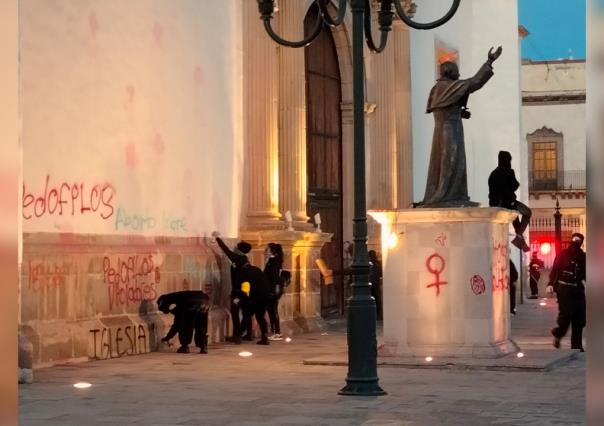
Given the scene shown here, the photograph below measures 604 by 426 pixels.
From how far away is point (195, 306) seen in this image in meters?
16.9

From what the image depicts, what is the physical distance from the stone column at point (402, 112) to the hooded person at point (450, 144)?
13424 millimetres

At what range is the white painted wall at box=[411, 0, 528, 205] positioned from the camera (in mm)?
31203

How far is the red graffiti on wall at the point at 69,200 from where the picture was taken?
14875mm

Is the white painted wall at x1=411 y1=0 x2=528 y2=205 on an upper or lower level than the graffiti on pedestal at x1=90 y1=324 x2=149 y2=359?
upper

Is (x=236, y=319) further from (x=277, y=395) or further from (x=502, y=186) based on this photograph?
(x=277, y=395)

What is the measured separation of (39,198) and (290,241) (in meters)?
7.20

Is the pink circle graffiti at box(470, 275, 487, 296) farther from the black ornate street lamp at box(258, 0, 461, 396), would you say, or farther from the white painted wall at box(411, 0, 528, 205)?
the white painted wall at box(411, 0, 528, 205)

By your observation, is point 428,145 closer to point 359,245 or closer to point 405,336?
point 405,336

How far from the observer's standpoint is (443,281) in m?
15.1

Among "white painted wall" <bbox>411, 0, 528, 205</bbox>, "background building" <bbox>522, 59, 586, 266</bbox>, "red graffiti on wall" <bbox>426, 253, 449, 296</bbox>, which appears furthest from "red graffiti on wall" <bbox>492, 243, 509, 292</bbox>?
"background building" <bbox>522, 59, 586, 266</bbox>

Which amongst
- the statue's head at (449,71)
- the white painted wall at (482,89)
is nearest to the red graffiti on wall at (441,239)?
the statue's head at (449,71)

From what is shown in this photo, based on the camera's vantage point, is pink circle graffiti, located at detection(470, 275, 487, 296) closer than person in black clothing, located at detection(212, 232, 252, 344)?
Yes

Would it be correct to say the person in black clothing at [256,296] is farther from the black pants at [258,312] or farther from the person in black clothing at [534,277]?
the person in black clothing at [534,277]

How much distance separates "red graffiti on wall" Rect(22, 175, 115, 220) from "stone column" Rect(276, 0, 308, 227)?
20.6ft
